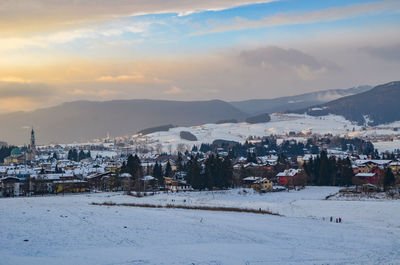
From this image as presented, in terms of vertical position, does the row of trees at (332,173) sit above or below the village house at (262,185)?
above

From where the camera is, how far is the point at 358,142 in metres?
192

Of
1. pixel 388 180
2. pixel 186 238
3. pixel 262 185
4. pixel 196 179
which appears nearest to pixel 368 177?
pixel 388 180

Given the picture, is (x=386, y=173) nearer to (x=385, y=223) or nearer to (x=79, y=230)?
(x=385, y=223)

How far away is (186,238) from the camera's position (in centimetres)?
2562

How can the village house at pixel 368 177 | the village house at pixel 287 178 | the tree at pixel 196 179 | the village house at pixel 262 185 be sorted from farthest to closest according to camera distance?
the village house at pixel 287 178
the village house at pixel 368 177
the village house at pixel 262 185
the tree at pixel 196 179

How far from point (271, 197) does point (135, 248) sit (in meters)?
39.1

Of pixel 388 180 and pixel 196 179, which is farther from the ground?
pixel 196 179

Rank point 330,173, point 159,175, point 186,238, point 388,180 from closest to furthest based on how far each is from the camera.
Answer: point 186,238, point 388,180, point 330,173, point 159,175

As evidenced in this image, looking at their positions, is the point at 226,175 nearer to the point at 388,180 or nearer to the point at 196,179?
the point at 196,179

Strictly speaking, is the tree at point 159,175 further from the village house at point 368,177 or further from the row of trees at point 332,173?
the village house at point 368,177

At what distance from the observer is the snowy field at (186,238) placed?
21.0m

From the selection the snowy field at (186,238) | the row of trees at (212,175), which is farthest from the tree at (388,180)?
the snowy field at (186,238)

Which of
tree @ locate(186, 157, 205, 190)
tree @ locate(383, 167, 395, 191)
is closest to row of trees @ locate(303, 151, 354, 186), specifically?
tree @ locate(383, 167, 395, 191)

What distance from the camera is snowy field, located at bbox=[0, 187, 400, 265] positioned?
2098cm
